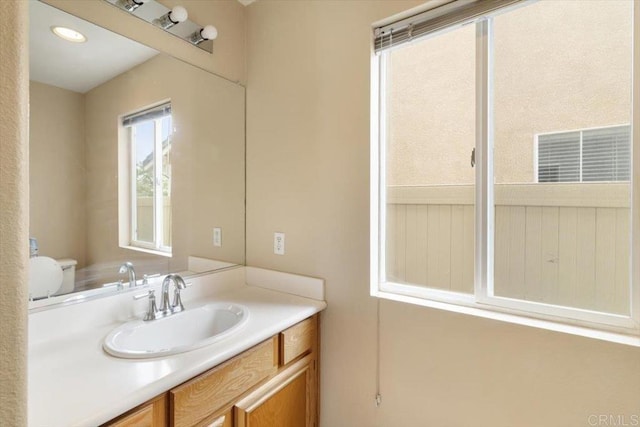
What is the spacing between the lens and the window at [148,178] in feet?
4.41

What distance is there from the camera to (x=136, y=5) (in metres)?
1.27

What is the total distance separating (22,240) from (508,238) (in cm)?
138

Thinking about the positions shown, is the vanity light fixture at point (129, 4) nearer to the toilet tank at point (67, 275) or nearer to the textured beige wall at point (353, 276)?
the textured beige wall at point (353, 276)

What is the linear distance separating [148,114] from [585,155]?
1.77m

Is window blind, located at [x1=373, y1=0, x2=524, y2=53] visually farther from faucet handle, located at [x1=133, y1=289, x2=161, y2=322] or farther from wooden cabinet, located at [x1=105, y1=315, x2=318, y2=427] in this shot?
faucet handle, located at [x1=133, y1=289, x2=161, y2=322]

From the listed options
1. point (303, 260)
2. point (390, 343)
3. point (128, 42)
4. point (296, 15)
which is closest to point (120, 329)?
point (303, 260)

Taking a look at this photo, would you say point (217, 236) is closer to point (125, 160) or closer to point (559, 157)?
point (125, 160)

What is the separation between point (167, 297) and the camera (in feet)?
4.29

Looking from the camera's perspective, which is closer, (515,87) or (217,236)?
(515,87)

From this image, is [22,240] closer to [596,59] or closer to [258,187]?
[258,187]

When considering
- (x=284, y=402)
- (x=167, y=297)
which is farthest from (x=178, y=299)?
(x=284, y=402)

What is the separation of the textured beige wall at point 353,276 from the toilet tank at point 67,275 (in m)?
0.80

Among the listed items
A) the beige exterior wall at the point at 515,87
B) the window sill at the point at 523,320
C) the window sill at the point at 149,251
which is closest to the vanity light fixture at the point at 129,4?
the window sill at the point at 149,251

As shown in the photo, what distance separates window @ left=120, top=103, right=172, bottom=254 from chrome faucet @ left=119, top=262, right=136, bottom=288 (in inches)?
3.5
